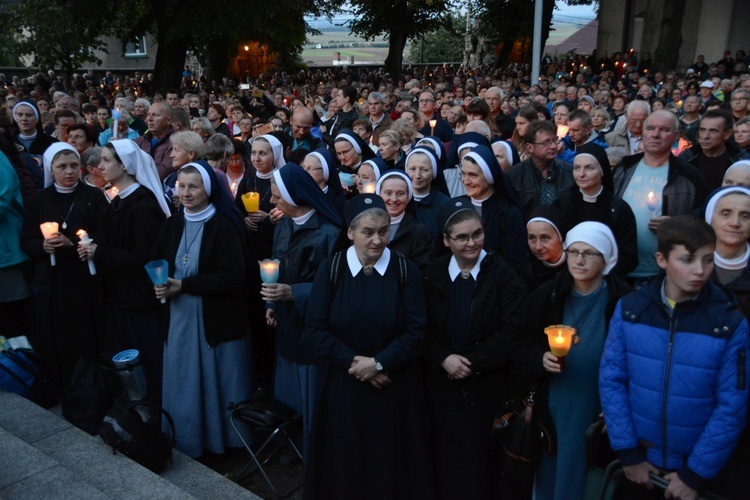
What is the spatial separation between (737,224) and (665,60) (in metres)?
24.0

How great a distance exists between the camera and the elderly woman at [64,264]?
17.2ft

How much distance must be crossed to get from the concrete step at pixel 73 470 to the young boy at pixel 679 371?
7.59 feet

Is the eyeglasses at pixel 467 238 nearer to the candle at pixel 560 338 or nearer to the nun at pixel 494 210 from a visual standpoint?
the candle at pixel 560 338

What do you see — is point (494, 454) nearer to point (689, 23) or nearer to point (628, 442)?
point (628, 442)

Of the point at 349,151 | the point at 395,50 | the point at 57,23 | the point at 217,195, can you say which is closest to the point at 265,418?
the point at 217,195

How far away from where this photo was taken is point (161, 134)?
754 cm

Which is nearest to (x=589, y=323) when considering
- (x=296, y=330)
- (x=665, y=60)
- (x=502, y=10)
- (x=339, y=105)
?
(x=296, y=330)

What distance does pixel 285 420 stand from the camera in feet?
14.5

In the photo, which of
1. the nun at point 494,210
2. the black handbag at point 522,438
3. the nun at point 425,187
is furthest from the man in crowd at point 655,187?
the black handbag at point 522,438

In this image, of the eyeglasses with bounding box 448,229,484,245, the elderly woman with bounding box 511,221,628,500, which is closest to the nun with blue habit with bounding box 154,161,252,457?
the eyeglasses with bounding box 448,229,484,245

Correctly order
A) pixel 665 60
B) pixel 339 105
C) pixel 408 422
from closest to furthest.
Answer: pixel 408 422, pixel 339 105, pixel 665 60

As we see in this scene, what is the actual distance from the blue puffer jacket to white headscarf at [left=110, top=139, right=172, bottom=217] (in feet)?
11.4

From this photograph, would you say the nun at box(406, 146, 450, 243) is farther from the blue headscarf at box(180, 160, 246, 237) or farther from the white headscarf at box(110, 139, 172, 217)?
the white headscarf at box(110, 139, 172, 217)

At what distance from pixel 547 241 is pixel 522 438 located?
3.76ft
